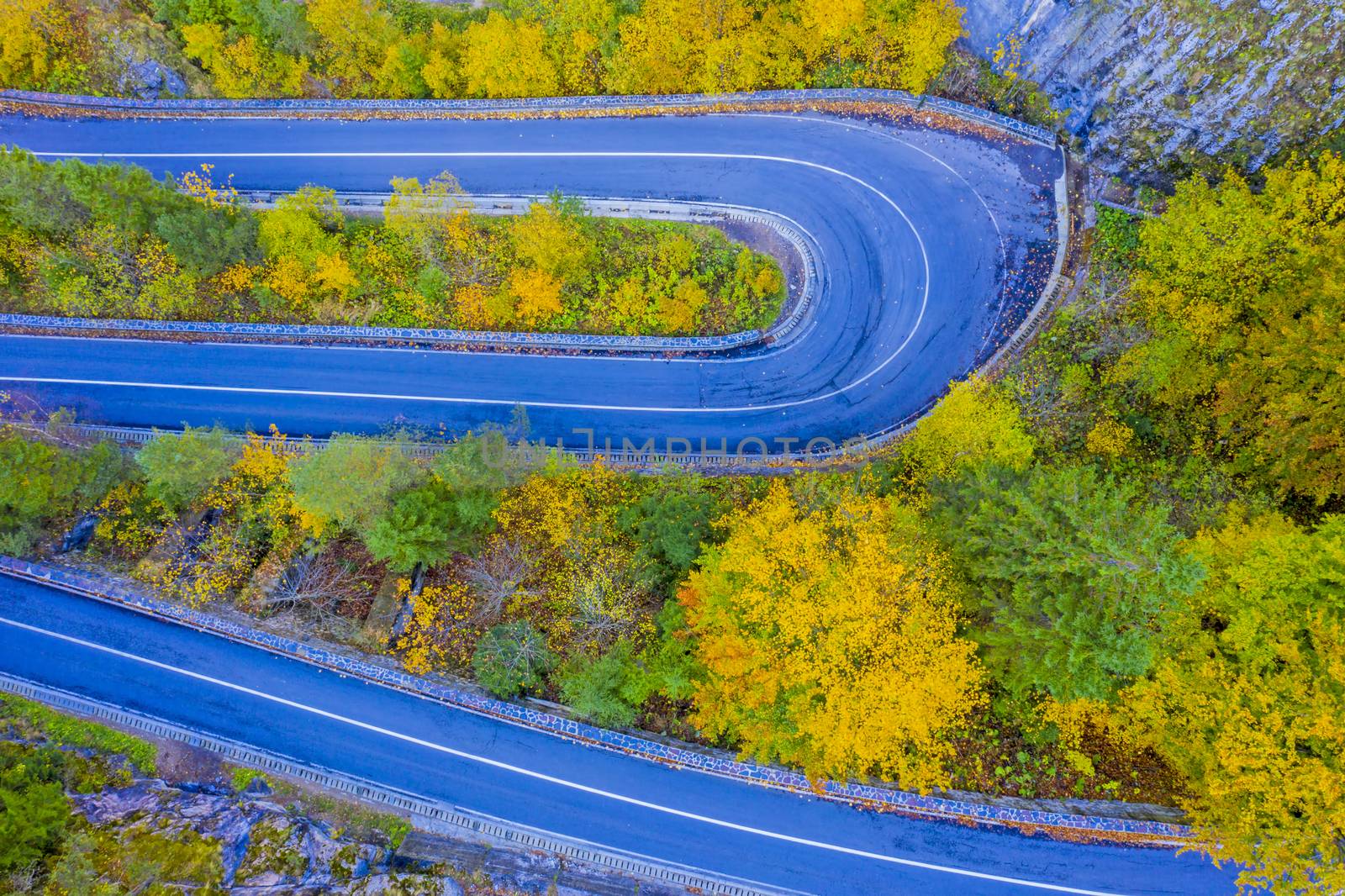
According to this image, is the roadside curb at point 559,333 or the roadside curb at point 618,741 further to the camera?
the roadside curb at point 559,333

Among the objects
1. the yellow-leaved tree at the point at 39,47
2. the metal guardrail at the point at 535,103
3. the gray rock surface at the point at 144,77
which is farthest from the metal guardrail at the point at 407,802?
the yellow-leaved tree at the point at 39,47

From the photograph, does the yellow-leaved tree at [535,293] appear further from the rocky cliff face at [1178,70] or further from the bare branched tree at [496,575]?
the rocky cliff face at [1178,70]

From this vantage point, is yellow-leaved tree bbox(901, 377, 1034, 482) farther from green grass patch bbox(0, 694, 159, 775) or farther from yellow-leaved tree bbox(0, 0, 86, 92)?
yellow-leaved tree bbox(0, 0, 86, 92)

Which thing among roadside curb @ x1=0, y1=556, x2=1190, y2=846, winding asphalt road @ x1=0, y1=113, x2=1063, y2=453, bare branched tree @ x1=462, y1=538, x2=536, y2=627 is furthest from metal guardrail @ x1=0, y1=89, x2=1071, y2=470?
roadside curb @ x1=0, y1=556, x2=1190, y2=846

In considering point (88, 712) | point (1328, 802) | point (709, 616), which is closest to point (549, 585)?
point (709, 616)

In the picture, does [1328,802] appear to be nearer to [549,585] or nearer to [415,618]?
[549,585]
